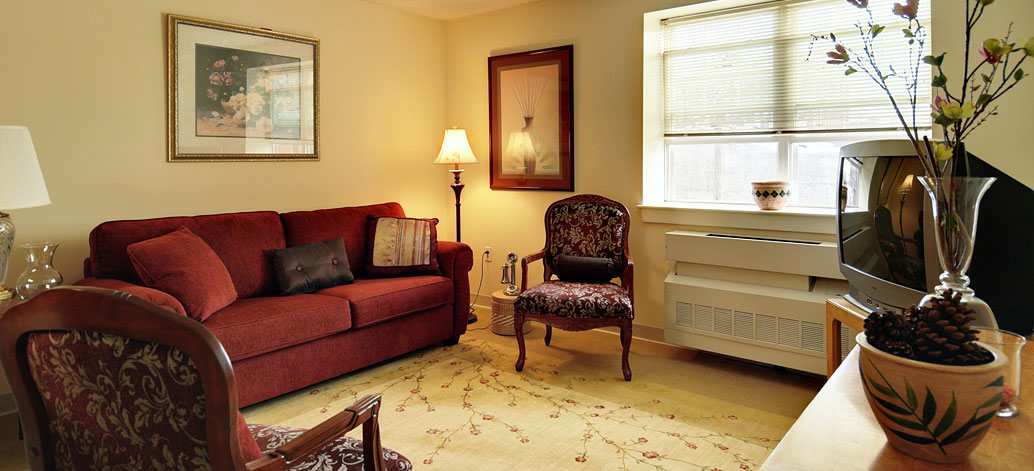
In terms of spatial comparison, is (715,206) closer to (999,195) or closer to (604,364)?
(604,364)

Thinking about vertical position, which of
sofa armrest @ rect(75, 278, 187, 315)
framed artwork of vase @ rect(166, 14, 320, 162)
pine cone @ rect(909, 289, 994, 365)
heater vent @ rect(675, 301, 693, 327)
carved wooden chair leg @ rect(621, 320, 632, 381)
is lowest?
carved wooden chair leg @ rect(621, 320, 632, 381)

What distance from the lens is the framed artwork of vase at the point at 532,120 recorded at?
4.63 m

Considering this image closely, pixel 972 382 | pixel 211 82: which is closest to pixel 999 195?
pixel 972 382

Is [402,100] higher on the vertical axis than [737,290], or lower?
higher

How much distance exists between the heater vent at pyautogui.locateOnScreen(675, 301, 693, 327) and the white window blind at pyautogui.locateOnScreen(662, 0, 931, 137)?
118 cm

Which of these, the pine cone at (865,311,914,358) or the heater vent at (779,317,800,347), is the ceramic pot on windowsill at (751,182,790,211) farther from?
the pine cone at (865,311,914,358)

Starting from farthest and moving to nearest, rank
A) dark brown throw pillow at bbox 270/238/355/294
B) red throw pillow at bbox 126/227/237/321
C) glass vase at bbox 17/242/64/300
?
dark brown throw pillow at bbox 270/238/355/294
red throw pillow at bbox 126/227/237/321
glass vase at bbox 17/242/64/300

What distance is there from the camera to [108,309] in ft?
3.72

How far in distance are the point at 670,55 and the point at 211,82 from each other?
2912 mm

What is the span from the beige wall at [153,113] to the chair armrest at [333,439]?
2.62m

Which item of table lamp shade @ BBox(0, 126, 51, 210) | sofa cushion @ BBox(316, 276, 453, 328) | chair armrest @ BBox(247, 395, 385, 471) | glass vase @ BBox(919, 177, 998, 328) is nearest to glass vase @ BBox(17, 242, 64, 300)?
table lamp shade @ BBox(0, 126, 51, 210)

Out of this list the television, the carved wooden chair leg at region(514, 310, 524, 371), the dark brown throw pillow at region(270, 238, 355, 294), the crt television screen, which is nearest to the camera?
the television

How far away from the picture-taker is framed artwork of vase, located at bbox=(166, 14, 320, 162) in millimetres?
3701

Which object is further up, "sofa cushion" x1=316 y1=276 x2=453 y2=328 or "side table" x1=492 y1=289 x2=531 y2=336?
"sofa cushion" x1=316 y1=276 x2=453 y2=328
